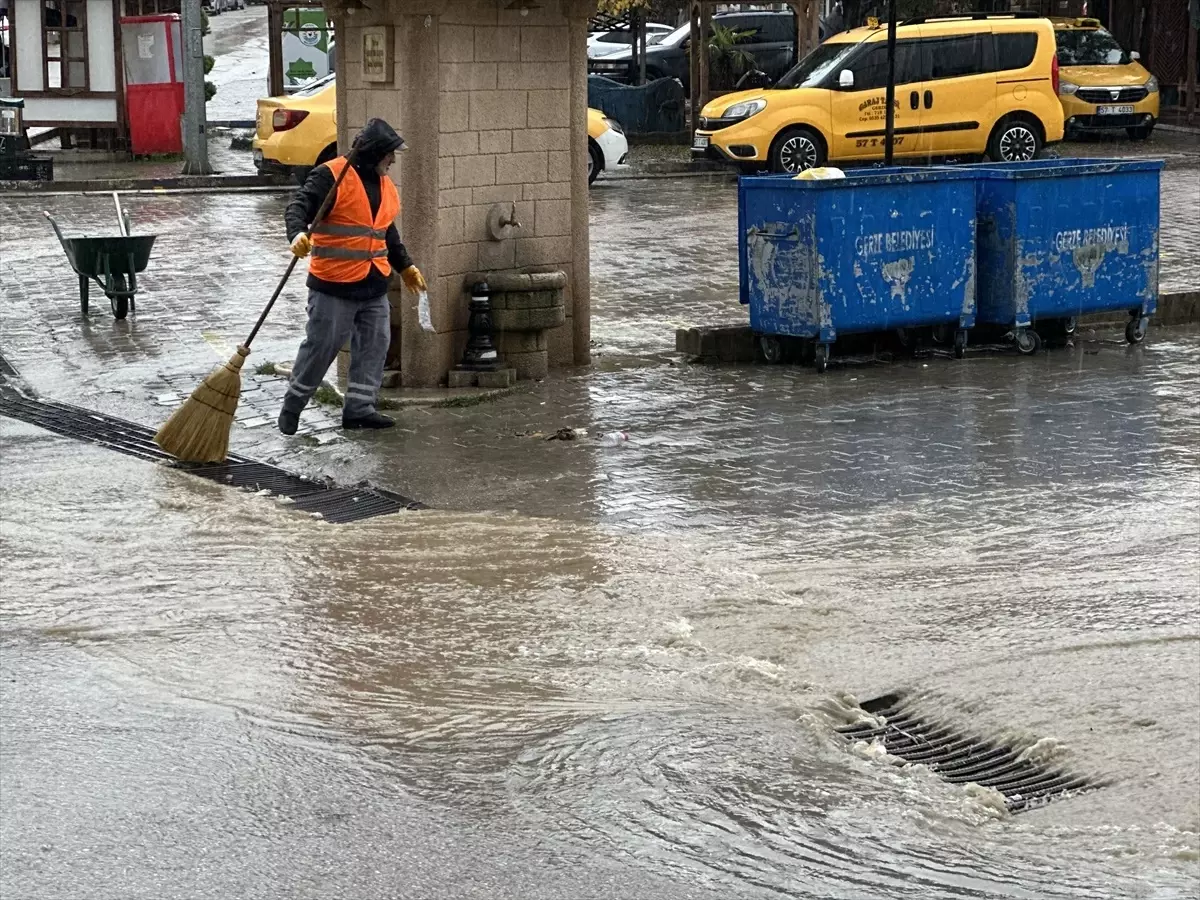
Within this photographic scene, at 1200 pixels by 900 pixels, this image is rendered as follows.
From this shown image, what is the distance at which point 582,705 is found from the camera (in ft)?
20.0

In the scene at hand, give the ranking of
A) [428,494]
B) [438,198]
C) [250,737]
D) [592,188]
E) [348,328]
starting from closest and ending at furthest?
[250,737] < [428,494] < [348,328] < [438,198] < [592,188]

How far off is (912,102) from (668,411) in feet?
44.4

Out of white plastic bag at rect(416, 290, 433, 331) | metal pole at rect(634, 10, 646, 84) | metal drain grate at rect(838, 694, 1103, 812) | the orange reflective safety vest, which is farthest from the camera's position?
metal pole at rect(634, 10, 646, 84)

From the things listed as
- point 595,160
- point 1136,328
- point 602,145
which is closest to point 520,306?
point 1136,328

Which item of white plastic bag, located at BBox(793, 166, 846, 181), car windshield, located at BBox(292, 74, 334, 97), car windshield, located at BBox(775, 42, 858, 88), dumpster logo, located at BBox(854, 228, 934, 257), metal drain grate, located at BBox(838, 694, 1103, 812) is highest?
car windshield, located at BBox(775, 42, 858, 88)

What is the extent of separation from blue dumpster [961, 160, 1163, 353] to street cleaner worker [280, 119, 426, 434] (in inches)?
163

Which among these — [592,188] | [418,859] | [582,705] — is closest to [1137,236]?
[582,705]

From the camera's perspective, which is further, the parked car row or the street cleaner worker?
the parked car row

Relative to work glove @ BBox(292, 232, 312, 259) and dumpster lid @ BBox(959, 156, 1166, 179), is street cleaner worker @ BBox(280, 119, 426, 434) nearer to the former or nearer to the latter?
work glove @ BBox(292, 232, 312, 259)

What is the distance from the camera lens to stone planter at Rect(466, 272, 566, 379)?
11242 millimetres

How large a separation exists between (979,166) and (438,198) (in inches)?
149

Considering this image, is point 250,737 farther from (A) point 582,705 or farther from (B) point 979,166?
(B) point 979,166

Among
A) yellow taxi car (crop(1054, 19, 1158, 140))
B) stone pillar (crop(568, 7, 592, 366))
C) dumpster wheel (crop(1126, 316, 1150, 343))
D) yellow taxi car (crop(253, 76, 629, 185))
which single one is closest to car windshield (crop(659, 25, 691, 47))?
yellow taxi car (crop(1054, 19, 1158, 140))

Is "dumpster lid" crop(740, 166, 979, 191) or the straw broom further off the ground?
"dumpster lid" crop(740, 166, 979, 191)
